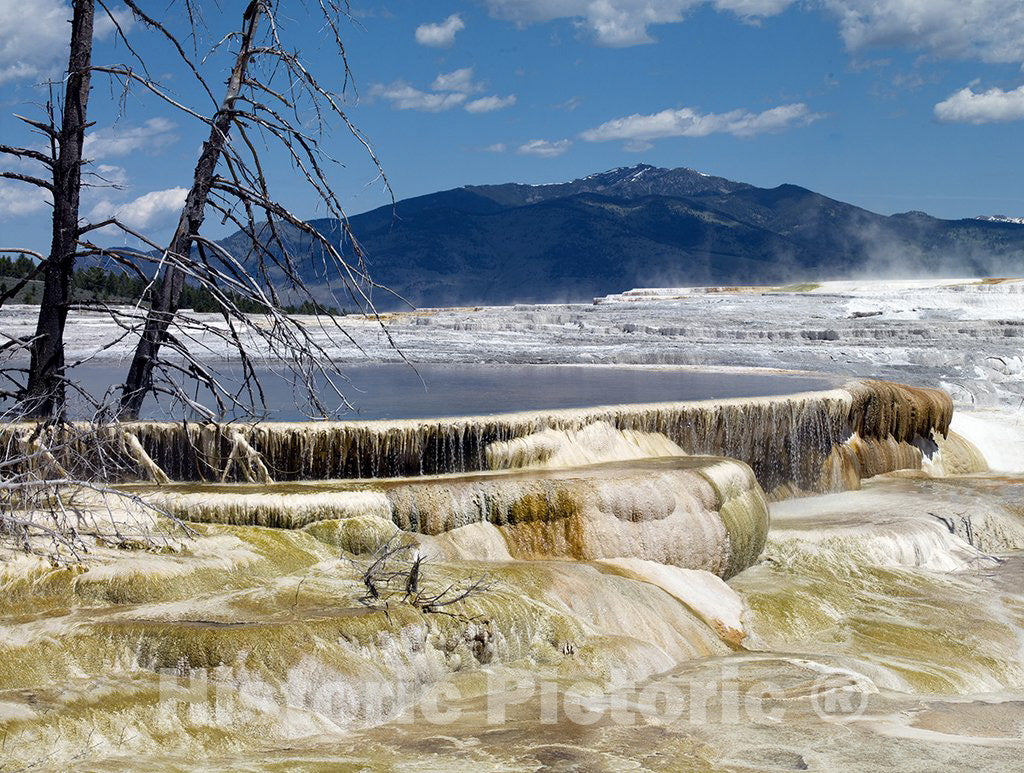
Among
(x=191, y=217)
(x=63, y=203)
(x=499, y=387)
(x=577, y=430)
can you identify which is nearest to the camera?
(x=63, y=203)

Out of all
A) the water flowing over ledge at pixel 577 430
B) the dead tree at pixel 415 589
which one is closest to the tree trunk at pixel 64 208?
the water flowing over ledge at pixel 577 430

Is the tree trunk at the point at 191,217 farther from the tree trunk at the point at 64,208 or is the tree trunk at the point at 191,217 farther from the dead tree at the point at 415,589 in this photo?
the dead tree at the point at 415,589

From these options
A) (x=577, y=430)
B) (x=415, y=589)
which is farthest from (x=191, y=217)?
(x=577, y=430)

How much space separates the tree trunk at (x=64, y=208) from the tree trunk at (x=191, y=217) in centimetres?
62

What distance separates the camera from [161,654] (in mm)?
5562

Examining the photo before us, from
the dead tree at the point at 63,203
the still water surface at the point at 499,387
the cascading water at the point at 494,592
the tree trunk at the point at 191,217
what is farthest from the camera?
the still water surface at the point at 499,387

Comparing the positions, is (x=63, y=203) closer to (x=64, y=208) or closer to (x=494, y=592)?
(x=64, y=208)

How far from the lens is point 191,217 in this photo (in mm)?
7707

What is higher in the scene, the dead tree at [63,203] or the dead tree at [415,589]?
the dead tree at [63,203]

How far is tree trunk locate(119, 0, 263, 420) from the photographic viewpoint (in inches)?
289

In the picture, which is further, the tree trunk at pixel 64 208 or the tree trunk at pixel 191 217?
the tree trunk at pixel 191 217

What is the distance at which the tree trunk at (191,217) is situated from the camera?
24.1 feet

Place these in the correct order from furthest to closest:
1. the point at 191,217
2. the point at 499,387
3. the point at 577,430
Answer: the point at 499,387, the point at 577,430, the point at 191,217

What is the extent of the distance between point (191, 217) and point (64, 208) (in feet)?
3.99
